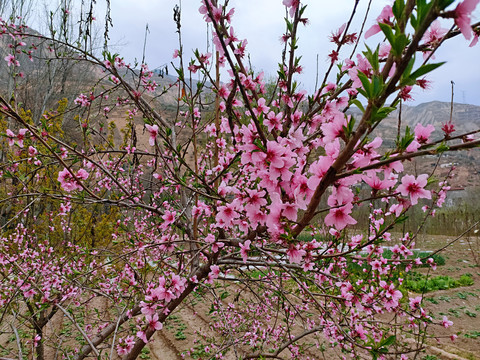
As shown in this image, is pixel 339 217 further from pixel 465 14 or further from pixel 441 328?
pixel 441 328

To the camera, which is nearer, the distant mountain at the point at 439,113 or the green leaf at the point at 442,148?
the green leaf at the point at 442,148

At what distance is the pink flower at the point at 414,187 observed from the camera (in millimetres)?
1041

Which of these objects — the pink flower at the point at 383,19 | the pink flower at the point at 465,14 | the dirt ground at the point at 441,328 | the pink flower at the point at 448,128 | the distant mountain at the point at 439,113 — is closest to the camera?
the pink flower at the point at 465,14

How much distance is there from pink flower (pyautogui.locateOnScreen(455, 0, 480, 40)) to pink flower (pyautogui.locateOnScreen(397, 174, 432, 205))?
598 mm

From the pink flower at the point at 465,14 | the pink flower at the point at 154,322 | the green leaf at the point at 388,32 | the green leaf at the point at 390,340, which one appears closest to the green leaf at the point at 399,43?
the green leaf at the point at 388,32

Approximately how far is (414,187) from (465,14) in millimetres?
677

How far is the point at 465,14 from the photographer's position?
1.77 feet

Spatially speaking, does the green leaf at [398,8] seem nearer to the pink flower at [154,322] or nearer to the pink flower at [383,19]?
the pink flower at [383,19]

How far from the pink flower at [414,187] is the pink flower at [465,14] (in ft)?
1.96

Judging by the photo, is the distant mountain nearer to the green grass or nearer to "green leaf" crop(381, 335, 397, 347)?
the green grass

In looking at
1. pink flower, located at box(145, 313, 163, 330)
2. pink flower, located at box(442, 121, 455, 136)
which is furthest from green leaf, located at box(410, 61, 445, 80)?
pink flower, located at box(145, 313, 163, 330)

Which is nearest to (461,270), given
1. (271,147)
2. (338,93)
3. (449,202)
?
(338,93)

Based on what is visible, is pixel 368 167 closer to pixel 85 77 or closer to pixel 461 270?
pixel 461 270

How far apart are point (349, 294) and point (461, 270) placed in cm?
1043
